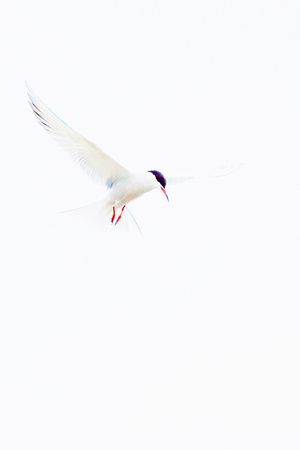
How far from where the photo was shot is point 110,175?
11742 millimetres

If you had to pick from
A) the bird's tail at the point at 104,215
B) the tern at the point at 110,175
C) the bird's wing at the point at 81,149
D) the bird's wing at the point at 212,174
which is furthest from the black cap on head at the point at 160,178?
the bird's tail at the point at 104,215

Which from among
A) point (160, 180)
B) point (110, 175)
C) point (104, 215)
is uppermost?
point (110, 175)

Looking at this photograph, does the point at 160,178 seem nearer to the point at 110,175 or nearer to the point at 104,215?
the point at 110,175

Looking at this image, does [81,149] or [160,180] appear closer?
[81,149]

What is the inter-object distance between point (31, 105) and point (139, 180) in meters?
2.00

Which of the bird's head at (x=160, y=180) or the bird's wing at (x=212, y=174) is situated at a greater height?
the bird's wing at (x=212, y=174)

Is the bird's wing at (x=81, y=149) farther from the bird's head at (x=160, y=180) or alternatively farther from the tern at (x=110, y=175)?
the bird's head at (x=160, y=180)

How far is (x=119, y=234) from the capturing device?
12.1m

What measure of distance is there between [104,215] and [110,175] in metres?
0.60

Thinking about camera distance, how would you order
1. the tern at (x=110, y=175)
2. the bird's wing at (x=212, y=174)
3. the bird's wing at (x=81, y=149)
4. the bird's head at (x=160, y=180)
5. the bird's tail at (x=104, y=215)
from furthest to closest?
the bird's wing at (x=212, y=174) < the bird's tail at (x=104, y=215) < the bird's head at (x=160, y=180) < the tern at (x=110, y=175) < the bird's wing at (x=81, y=149)

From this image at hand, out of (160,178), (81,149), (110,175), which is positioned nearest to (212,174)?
(160,178)

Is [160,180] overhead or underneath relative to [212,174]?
underneath

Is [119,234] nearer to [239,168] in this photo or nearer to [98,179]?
[98,179]

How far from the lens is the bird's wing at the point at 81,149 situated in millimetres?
10227
